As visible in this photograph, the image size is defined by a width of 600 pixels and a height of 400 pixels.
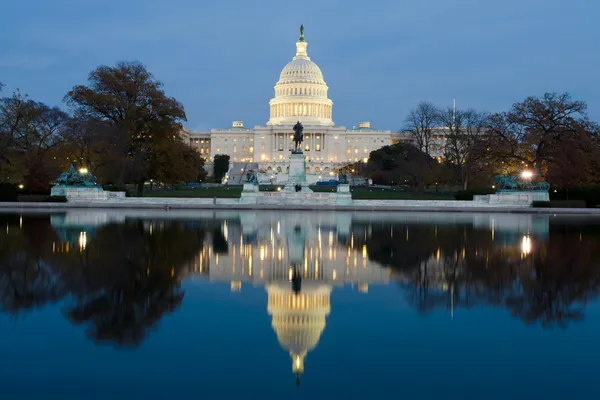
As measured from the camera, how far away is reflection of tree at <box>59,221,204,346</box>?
25.6ft

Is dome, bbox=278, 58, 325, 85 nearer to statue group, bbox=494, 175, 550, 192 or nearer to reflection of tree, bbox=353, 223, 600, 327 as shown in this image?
statue group, bbox=494, 175, 550, 192

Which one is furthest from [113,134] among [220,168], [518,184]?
[220,168]

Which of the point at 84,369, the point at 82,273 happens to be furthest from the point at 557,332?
the point at 82,273

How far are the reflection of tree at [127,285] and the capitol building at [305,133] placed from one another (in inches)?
4546

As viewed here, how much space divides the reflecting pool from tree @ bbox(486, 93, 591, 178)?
32708 mm

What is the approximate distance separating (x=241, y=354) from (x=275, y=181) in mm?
99936

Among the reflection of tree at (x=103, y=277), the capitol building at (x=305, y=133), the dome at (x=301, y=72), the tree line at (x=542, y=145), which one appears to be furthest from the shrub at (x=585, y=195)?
the dome at (x=301, y=72)

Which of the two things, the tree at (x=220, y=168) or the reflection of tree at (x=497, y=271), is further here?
the tree at (x=220, y=168)

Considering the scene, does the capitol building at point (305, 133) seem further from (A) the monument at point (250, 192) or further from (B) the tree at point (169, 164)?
(A) the monument at point (250, 192)

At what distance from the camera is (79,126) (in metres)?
48.2

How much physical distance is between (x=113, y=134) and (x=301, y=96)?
95.5 meters

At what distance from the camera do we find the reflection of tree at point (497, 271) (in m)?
9.27

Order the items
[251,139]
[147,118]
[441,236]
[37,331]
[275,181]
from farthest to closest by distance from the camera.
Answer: [251,139] → [275,181] → [147,118] → [441,236] → [37,331]

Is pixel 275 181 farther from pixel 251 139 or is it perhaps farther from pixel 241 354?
pixel 241 354
